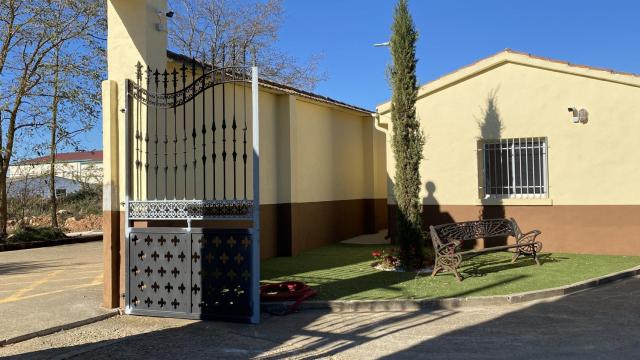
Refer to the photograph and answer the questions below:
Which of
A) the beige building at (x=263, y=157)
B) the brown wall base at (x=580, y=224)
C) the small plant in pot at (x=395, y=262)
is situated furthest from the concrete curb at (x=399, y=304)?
the brown wall base at (x=580, y=224)

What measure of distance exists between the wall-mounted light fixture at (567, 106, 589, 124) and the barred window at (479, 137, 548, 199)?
2.52 ft

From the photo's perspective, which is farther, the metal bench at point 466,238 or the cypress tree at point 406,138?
the cypress tree at point 406,138

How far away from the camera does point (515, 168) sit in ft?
43.2

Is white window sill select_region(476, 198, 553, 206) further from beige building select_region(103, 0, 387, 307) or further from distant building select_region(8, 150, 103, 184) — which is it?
distant building select_region(8, 150, 103, 184)

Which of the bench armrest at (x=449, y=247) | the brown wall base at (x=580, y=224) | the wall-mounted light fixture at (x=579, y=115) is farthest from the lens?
the wall-mounted light fixture at (x=579, y=115)

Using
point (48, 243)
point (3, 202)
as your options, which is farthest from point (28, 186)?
point (48, 243)

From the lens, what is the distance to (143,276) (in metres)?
7.65

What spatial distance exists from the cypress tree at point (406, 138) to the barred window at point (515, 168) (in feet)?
10.8

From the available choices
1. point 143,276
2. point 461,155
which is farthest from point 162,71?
point 461,155

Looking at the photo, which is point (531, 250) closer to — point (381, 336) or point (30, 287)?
point (381, 336)

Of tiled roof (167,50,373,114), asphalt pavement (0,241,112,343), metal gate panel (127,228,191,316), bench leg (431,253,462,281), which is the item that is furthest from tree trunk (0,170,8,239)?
bench leg (431,253,462,281)

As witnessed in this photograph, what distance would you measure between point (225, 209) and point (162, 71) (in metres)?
2.48

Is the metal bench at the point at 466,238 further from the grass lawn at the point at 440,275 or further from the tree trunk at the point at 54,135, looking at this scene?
the tree trunk at the point at 54,135

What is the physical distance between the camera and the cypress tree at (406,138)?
1079 cm
